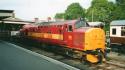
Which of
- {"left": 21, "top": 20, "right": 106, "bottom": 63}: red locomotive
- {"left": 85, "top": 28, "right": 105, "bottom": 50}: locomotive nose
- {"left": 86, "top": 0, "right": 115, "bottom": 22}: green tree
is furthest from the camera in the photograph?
{"left": 86, "top": 0, "right": 115, "bottom": 22}: green tree

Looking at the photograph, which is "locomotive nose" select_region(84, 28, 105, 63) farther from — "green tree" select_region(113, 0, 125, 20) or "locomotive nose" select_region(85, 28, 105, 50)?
"green tree" select_region(113, 0, 125, 20)

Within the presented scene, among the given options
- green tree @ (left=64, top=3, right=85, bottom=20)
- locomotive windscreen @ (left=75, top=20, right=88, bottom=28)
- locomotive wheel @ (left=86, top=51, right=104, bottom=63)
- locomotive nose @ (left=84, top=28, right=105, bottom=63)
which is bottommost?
locomotive wheel @ (left=86, top=51, right=104, bottom=63)

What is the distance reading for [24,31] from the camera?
128ft

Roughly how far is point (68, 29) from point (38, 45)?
1134cm

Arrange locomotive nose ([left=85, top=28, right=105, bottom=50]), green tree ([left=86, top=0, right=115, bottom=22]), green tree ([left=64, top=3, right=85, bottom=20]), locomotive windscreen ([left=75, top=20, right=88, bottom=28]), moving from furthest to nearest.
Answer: green tree ([left=64, top=3, right=85, bottom=20]) → green tree ([left=86, top=0, right=115, bottom=22]) → locomotive windscreen ([left=75, top=20, right=88, bottom=28]) → locomotive nose ([left=85, top=28, right=105, bottom=50])

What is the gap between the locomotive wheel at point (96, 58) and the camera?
712 inches

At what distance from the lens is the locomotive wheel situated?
59.4 feet

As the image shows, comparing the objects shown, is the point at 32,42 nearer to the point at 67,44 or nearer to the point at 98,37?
the point at 67,44

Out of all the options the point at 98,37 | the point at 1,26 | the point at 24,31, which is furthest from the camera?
the point at 1,26

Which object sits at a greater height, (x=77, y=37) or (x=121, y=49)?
(x=77, y=37)

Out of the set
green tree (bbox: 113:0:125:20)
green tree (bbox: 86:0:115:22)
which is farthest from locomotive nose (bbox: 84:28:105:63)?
green tree (bbox: 86:0:115:22)

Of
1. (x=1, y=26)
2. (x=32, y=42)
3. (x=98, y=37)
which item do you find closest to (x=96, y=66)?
(x=98, y=37)

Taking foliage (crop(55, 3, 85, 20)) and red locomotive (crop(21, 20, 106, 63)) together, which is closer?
red locomotive (crop(21, 20, 106, 63))

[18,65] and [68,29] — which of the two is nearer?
[18,65]
